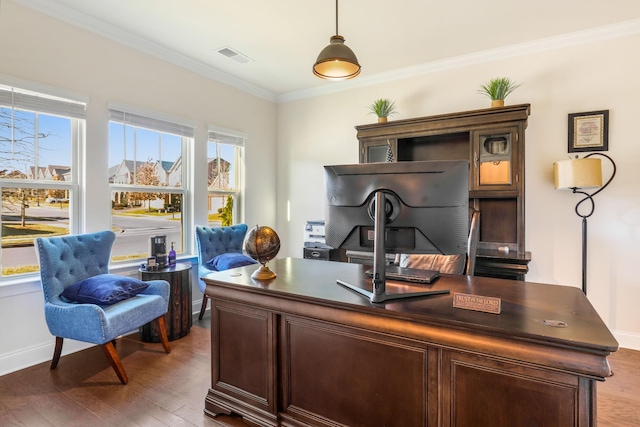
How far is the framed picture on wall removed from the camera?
3.09 metres

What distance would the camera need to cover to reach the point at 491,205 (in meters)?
3.49

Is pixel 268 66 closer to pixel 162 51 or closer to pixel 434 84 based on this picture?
pixel 162 51

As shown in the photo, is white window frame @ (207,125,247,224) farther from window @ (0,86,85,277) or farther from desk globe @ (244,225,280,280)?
desk globe @ (244,225,280,280)

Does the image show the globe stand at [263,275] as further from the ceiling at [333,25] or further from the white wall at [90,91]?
the ceiling at [333,25]

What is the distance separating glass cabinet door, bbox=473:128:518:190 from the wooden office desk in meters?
1.68

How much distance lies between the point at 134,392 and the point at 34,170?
76.3 inches

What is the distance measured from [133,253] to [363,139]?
276 centimetres

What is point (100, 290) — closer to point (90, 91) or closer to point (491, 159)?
point (90, 91)

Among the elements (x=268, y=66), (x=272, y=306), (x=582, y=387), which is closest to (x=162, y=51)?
(x=268, y=66)

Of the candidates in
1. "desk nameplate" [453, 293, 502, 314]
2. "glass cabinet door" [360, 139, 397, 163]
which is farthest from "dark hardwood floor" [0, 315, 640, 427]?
"glass cabinet door" [360, 139, 397, 163]

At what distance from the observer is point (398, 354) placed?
1.41 m

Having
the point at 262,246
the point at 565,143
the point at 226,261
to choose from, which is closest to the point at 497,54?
the point at 565,143

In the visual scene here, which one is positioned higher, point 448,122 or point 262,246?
point 448,122

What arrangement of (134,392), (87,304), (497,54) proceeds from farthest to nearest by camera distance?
(497,54), (87,304), (134,392)
